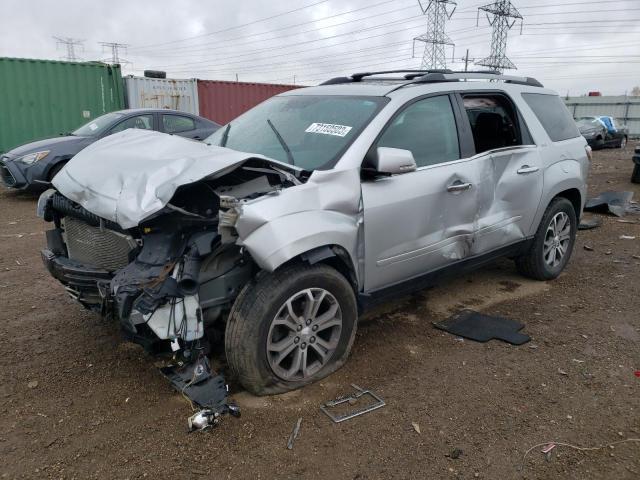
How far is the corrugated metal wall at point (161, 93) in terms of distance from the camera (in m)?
13.8

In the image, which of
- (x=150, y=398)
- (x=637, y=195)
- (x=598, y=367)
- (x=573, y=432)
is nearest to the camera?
(x=573, y=432)

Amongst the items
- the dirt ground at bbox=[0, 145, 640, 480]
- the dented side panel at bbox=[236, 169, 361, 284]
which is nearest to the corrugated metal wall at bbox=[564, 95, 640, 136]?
the dirt ground at bbox=[0, 145, 640, 480]

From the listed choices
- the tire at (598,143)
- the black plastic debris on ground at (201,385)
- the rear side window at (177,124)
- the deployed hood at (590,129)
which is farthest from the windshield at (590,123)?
the black plastic debris on ground at (201,385)

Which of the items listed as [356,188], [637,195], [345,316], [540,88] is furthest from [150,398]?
[637,195]

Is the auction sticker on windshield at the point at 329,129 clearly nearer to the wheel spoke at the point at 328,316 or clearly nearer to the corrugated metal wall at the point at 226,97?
the wheel spoke at the point at 328,316

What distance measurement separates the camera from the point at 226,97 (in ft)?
51.9

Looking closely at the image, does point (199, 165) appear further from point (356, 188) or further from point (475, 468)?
point (475, 468)

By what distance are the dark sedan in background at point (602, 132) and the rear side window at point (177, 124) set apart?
18622 millimetres

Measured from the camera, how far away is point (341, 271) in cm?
Result: 327

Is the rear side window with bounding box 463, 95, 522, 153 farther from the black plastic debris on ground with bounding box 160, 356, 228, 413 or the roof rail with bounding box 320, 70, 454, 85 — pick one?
the black plastic debris on ground with bounding box 160, 356, 228, 413

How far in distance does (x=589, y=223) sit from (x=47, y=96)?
11.9 metres

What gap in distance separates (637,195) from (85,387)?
36.9 ft

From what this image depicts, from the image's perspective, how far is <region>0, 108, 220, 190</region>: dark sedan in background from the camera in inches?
337

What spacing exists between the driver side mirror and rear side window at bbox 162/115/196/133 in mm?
7180
